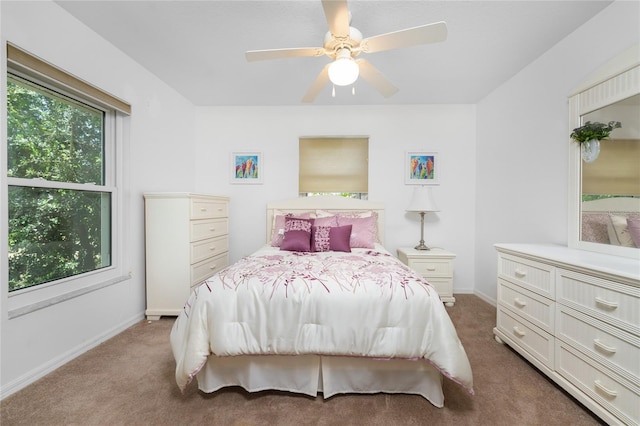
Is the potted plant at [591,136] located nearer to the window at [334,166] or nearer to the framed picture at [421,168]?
the framed picture at [421,168]

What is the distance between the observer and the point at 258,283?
5.14 feet

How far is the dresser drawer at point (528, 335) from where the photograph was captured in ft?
5.51

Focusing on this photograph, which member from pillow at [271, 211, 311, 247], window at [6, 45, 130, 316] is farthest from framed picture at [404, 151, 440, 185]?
window at [6, 45, 130, 316]

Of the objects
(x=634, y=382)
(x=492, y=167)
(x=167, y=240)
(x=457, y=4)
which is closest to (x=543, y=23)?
(x=457, y=4)

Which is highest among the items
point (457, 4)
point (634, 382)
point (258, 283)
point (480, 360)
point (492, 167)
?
point (457, 4)

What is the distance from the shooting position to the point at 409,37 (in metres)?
1.57

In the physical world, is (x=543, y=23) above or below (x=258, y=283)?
above

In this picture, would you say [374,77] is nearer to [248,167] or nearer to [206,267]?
[248,167]

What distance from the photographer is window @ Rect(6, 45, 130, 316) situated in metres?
1.70

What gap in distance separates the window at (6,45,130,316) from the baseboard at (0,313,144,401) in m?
0.41

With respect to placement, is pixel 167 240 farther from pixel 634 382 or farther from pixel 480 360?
pixel 634 382

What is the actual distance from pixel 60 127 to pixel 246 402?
239 cm

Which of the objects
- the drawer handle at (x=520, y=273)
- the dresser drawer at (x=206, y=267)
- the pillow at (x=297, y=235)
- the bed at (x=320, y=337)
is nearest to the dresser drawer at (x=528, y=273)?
the drawer handle at (x=520, y=273)

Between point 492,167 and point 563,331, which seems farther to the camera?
point 492,167
